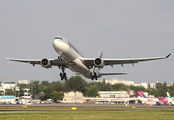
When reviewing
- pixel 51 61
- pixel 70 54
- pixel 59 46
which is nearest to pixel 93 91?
pixel 51 61

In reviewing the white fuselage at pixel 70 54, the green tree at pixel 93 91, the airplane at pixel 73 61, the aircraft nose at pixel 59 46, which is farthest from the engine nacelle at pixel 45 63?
the green tree at pixel 93 91

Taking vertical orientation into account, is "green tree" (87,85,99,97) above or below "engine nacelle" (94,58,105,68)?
below

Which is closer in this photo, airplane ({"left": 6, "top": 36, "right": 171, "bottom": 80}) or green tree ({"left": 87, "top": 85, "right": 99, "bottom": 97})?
airplane ({"left": 6, "top": 36, "right": 171, "bottom": 80})

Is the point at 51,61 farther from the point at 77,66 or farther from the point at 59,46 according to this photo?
the point at 59,46

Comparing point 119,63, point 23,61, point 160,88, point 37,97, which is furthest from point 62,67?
point 37,97

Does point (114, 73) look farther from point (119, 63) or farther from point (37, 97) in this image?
point (37, 97)

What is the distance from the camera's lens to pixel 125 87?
6078cm

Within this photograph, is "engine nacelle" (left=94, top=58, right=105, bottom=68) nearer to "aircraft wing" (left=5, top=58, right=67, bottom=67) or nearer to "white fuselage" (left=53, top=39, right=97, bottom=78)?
"white fuselage" (left=53, top=39, right=97, bottom=78)

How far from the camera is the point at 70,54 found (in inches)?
1543

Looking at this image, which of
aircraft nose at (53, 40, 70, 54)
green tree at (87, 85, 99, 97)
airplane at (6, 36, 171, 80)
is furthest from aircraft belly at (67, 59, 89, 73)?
green tree at (87, 85, 99, 97)

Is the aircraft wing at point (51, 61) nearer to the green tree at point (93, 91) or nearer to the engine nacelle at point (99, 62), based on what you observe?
the engine nacelle at point (99, 62)

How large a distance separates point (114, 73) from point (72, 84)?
11.2 meters

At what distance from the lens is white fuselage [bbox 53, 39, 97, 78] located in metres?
37.2

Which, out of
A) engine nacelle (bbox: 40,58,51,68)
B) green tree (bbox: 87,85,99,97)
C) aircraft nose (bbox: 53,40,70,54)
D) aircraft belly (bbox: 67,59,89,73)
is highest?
aircraft nose (bbox: 53,40,70,54)
